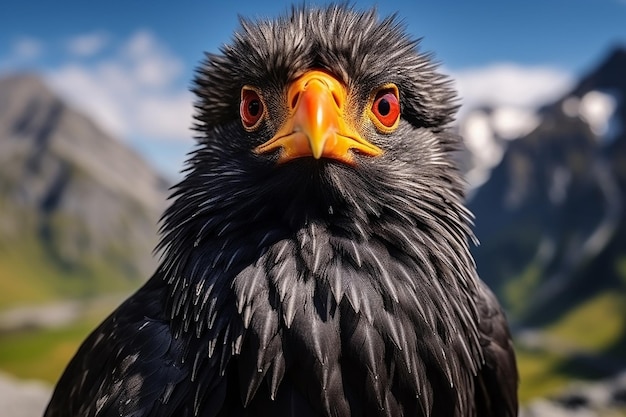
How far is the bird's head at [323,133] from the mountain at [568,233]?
81.2m

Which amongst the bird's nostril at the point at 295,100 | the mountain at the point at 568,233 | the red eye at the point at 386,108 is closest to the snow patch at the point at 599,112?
the mountain at the point at 568,233

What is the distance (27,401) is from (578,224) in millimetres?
150739

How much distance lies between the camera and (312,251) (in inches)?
158

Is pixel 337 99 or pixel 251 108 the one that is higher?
pixel 251 108

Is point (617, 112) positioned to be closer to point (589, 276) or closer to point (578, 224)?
point (578, 224)

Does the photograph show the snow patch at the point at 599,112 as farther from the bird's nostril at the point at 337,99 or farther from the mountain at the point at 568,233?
the bird's nostril at the point at 337,99

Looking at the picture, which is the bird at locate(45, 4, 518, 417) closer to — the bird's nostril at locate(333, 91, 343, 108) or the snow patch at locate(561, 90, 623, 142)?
the bird's nostril at locate(333, 91, 343, 108)

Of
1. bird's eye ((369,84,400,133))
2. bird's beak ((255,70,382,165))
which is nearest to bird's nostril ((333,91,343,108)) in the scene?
bird's beak ((255,70,382,165))

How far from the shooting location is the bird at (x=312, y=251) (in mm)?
3871

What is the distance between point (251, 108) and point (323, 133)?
791 mm

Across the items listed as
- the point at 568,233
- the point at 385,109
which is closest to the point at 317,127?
the point at 385,109

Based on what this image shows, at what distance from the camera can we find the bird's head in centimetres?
404

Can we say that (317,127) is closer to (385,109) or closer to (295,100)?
(295,100)

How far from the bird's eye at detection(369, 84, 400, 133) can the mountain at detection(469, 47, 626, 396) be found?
81342 mm
